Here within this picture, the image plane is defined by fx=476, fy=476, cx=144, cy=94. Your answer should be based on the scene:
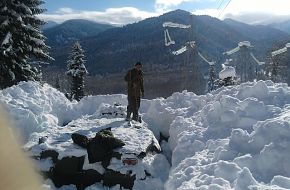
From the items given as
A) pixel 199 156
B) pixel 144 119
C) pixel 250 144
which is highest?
pixel 250 144

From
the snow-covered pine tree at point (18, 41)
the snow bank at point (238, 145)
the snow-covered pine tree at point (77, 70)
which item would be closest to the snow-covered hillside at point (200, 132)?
the snow bank at point (238, 145)

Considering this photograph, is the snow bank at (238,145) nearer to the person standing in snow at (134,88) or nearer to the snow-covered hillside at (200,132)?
the snow-covered hillside at (200,132)

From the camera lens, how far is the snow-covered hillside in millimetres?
6996

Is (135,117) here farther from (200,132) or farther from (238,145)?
(238,145)

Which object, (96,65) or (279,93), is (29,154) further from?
(96,65)

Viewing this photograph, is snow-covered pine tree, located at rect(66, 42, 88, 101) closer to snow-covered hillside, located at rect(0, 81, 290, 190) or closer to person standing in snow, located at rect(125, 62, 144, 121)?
snow-covered hillside, located at rect(0, 81, 290, 190)

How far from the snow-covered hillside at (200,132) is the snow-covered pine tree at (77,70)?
35968 millimetres

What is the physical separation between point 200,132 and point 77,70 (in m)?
44.2

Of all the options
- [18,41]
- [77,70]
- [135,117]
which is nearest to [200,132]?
[135,117]

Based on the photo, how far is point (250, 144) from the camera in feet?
25.8

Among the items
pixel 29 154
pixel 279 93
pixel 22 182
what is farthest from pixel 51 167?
pixel 279 93

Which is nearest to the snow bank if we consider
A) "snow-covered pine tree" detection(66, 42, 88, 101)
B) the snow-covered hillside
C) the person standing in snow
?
the snow-covered hillside

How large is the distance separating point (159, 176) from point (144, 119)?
535cm

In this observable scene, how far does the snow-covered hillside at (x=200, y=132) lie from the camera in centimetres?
700
